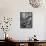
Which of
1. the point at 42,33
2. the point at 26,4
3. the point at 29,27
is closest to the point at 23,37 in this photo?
the point at 29,27

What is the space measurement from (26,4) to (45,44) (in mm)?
1546

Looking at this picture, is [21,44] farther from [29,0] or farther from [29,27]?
[29,0]

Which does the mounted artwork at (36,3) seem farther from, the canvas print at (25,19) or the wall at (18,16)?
the canvas print at (25,19)

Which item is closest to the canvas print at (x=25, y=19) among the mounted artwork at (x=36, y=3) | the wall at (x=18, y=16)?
the wall at (x=18, y=16)

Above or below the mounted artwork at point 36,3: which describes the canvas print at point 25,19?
below

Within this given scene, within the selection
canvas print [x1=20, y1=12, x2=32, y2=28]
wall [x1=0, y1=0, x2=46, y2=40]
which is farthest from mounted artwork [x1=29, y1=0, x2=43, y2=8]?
canvas print [x1=20, y1=12, x2=32, y2=28]

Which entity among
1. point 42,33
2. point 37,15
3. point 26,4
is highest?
point 26,4

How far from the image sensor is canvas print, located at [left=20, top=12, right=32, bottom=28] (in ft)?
14.9

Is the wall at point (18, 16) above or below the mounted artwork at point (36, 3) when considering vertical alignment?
below

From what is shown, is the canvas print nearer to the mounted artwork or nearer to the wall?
the wall

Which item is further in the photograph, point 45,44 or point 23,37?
point 23,37

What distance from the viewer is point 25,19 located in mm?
4559

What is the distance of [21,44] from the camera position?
3.85 m

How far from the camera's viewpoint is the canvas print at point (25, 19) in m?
4.54
